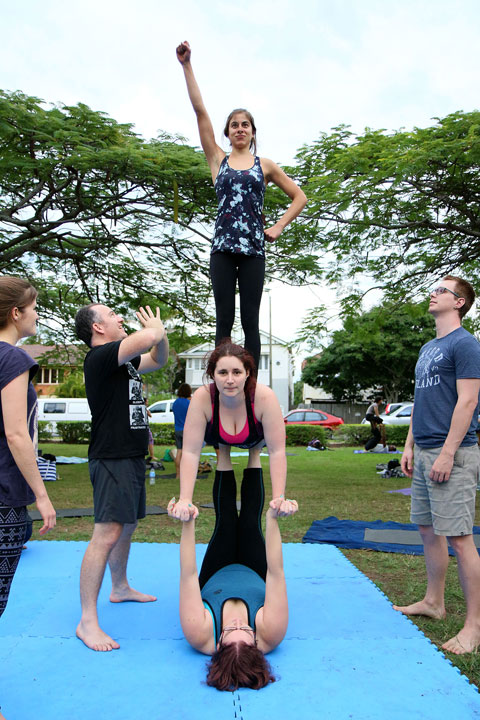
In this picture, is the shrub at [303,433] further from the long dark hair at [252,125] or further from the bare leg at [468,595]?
the long dark hair at [252,125]

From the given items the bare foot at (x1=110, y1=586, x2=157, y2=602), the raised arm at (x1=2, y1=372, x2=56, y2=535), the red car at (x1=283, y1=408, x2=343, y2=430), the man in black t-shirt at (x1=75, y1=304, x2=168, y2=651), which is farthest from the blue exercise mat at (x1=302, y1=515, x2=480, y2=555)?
the red car at (x1=283, y1=408, x2=343, y2=430)

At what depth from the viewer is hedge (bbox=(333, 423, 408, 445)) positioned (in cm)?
2131

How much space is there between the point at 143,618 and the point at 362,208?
6.34 meters

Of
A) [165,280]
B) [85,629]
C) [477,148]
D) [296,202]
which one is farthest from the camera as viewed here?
[165,280]

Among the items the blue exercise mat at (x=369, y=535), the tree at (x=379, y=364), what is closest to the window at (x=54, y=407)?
the tree at (x=379, y=364)

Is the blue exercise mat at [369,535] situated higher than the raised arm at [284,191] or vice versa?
the raised arm at [284,191]

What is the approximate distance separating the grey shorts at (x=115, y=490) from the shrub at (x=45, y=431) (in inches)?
834

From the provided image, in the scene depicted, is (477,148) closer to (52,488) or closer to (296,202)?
(296,202)

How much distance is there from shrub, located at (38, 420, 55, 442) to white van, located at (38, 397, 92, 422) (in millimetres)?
2047

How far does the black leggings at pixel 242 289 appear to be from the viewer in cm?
347

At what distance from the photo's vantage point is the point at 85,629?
10.2 ft

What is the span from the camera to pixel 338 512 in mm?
7332

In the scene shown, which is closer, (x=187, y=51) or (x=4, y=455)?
(x=4, y=455)

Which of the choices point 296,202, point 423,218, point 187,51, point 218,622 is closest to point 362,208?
point 423,218
